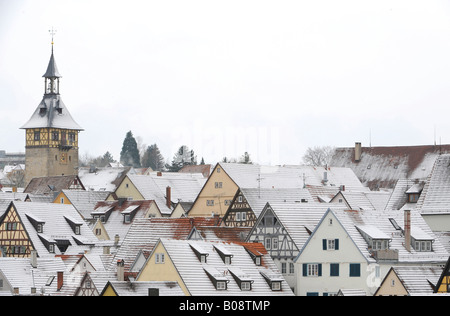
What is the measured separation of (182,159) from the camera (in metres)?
129

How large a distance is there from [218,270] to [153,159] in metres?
99.2

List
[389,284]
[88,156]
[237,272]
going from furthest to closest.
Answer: [88,156]
[237,272]
[389,284]

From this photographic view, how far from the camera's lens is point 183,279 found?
37.0 metres

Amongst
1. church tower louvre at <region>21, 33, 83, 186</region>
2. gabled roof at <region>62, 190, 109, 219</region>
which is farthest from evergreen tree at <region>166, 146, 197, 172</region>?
gabled roof at <region>62, 190, 109, 219</region>

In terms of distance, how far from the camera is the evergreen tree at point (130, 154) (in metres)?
134

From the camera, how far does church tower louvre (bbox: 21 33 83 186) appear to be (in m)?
117

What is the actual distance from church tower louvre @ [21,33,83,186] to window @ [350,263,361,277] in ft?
250

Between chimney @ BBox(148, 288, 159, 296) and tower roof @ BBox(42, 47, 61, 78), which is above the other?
tower roof @ BBox(42, 47, 61, 78)

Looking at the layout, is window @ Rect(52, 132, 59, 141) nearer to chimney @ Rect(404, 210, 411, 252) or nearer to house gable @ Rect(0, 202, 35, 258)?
house gable @ Rect(0, 202, 35, 258)

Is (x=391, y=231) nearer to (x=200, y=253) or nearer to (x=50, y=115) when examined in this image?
(x=200, y=253)
